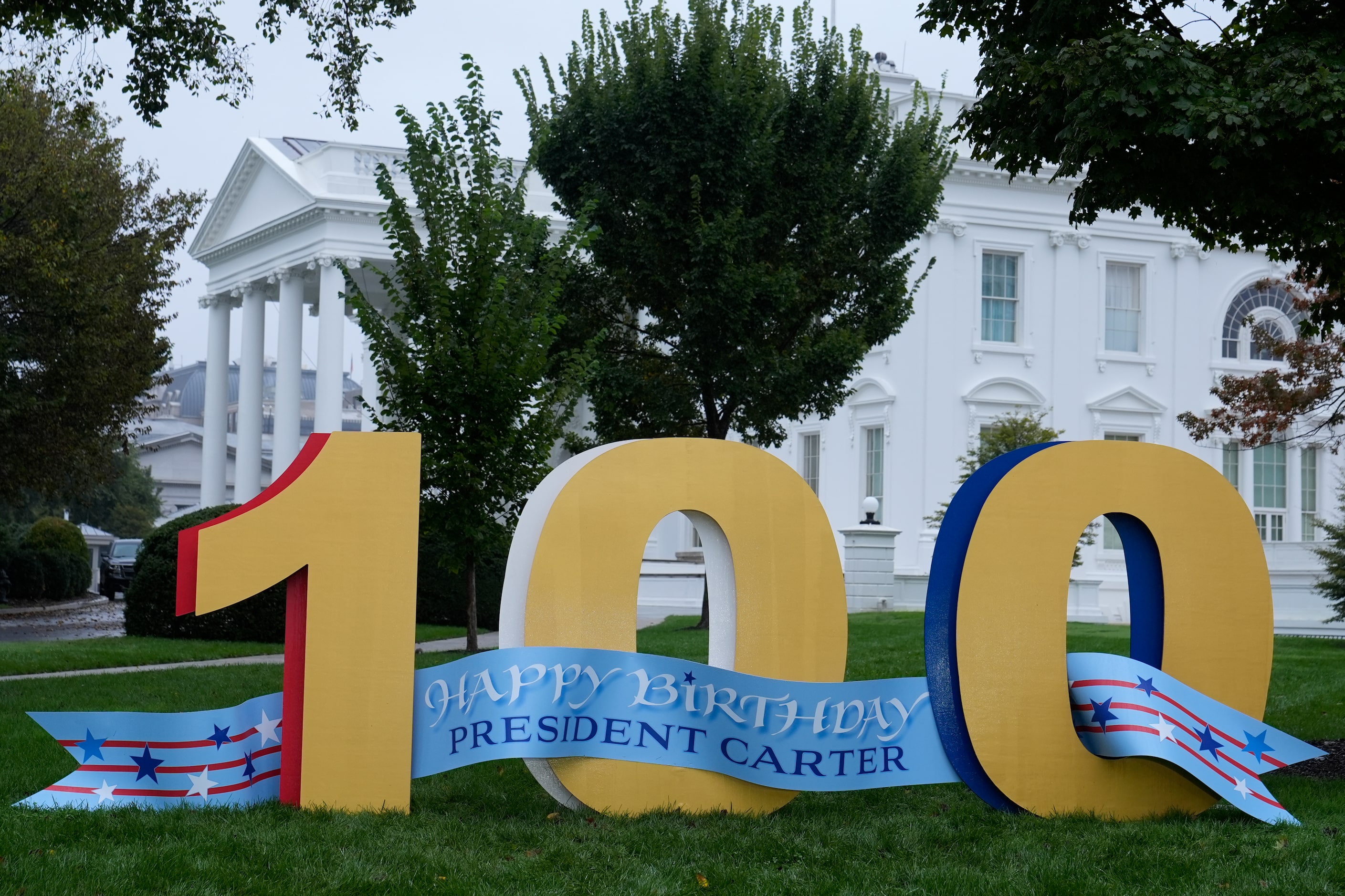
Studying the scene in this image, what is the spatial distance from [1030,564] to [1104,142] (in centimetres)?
247

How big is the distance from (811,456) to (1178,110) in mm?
25190

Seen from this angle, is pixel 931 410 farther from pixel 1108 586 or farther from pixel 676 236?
pixel 676 236

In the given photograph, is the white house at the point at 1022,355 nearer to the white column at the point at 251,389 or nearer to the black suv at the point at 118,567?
the white column at the point at 251,389

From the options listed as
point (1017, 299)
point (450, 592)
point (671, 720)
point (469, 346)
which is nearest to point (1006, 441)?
point (1017, 299)

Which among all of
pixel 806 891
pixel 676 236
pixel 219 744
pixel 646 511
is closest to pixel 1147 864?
pixel 806 891

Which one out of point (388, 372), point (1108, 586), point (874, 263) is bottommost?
point (1108, 586)

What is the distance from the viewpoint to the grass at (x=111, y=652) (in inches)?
566

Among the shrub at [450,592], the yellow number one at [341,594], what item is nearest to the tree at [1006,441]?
the shrub at [450,592]

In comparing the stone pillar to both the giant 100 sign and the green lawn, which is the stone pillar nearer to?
the green lawn

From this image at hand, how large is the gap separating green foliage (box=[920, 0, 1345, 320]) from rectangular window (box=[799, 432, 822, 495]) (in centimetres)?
2297

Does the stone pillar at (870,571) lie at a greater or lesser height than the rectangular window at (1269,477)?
lesser

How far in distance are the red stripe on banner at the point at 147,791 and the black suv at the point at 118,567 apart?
30314mm

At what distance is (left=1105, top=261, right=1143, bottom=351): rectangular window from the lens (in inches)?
1283

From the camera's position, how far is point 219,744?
21.9 feet
